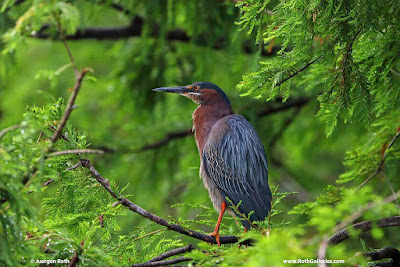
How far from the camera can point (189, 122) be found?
5.63 meters

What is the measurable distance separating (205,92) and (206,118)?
231 mm

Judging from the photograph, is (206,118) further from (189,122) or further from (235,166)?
(189,122)

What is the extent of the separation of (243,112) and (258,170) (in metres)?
1.80

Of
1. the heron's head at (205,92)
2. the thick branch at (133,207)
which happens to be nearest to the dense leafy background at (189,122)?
the thick branch at (133,207)

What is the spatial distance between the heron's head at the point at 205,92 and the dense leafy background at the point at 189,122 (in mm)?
237

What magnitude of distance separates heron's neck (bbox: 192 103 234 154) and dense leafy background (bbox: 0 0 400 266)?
0.24 metres

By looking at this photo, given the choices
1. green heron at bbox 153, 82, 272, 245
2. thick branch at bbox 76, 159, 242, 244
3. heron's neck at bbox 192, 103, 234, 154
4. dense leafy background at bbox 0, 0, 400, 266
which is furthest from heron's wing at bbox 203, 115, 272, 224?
thick branch at bbox 76, 159, 242, 244

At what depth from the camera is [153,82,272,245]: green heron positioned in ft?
11.0

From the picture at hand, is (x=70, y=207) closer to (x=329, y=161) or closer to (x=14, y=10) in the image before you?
(x=14, y=10)

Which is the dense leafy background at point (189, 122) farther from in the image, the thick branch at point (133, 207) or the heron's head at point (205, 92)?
the heron's head at point (205, 92)

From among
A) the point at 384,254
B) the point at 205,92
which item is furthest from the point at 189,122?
the point at 384,254

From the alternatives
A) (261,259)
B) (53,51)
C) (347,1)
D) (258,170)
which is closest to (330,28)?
(347,1)

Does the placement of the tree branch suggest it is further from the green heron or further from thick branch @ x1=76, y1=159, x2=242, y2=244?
the green heron

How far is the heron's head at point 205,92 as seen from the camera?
13.1ft
